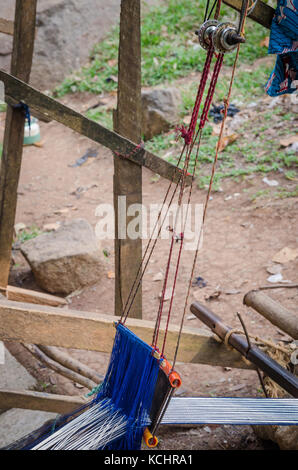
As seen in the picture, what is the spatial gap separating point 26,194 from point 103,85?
10.5 ft

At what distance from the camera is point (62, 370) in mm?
3211

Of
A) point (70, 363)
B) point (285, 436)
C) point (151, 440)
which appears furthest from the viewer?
point (70, 363)

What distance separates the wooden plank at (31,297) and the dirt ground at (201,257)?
17 cm

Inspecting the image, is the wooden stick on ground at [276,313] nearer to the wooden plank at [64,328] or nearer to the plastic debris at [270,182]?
the wooden plank at [64,328]

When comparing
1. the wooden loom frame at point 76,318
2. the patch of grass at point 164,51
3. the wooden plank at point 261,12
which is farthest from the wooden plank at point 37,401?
the patch of grass at point 164,51

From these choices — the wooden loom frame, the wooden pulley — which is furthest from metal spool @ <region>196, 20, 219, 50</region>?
the wooden loom frame

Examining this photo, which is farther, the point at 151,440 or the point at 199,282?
the point at 199,282

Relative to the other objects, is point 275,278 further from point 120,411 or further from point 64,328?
point 120,411

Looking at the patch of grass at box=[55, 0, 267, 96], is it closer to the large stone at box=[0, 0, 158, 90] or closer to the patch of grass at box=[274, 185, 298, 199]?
the large stone at box=[0, 0, 158, 90]

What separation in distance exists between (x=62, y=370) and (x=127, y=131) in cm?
172

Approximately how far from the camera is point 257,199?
201 inches

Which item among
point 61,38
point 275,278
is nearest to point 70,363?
point 275,278

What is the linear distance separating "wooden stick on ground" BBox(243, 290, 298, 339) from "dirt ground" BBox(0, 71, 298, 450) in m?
0.80

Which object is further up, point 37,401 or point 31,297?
point 31,297
